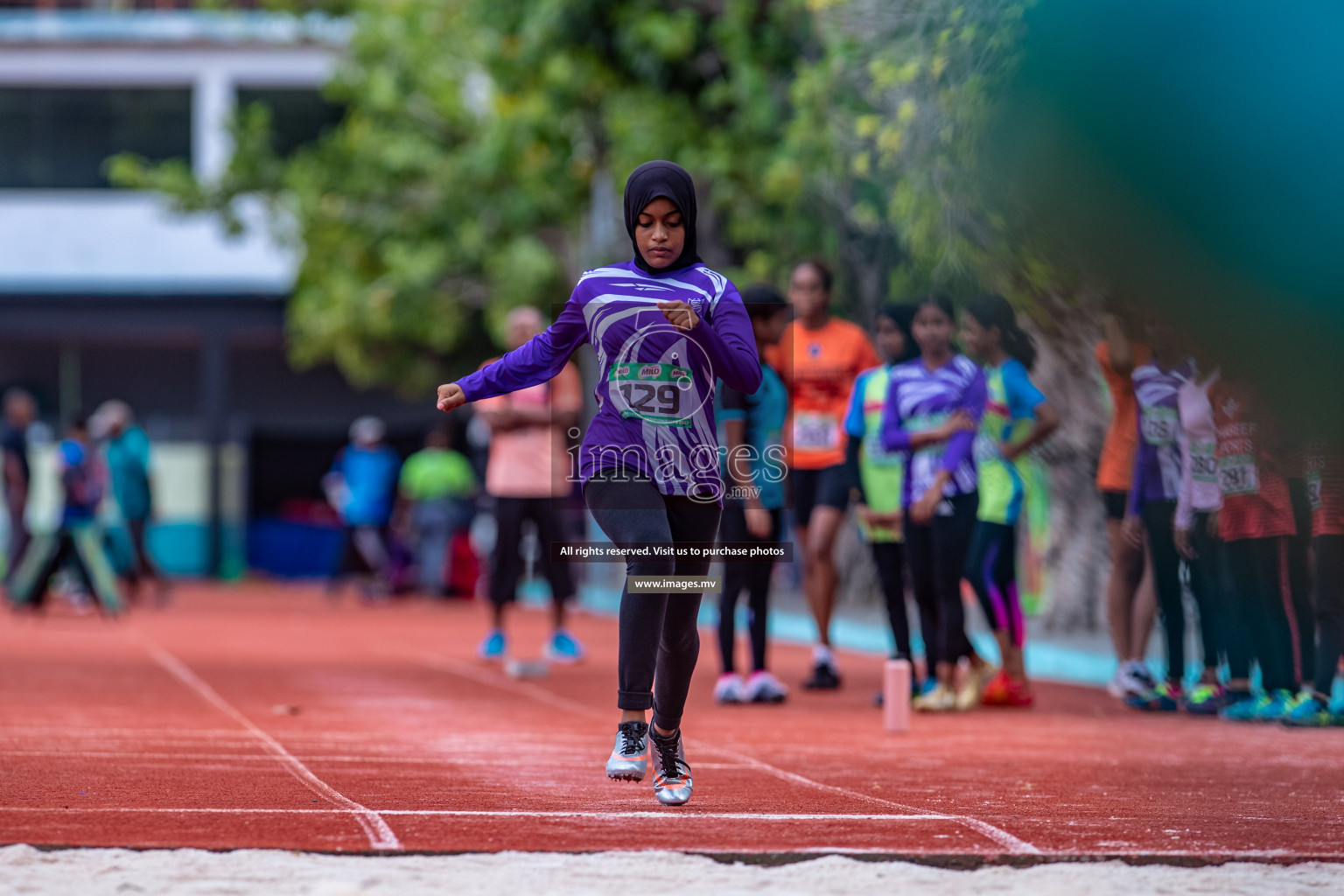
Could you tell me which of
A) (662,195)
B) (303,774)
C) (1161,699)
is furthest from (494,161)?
(662,195)

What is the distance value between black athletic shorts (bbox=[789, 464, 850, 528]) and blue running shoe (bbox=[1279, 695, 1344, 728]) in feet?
8.14

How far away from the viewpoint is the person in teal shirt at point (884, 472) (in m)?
9.63

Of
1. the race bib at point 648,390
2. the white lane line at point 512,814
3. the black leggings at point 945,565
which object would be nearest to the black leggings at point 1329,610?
the black leggings at point 945,565

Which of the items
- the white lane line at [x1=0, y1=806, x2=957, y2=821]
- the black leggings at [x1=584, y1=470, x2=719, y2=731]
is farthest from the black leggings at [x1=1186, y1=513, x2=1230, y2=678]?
the black leggings at [x1=584, y1=470, x2=719, y2=731]

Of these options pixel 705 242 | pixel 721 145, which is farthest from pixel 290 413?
pixel 721 145

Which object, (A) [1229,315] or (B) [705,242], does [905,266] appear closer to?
(B) [705,242]

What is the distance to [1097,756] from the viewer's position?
295 inches

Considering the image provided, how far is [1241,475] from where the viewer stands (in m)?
8.94

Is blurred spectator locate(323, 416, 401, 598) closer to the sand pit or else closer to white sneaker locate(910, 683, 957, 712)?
white sneaker locate(910, 683, 957, 712)

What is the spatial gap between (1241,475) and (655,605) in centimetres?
413

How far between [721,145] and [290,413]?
18.1 m

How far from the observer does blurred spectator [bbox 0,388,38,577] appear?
19.7m

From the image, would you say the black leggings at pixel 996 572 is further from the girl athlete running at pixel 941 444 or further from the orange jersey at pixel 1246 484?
the orange jersey at pixel 1246 484

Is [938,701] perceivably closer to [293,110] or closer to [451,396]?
[451,396]
